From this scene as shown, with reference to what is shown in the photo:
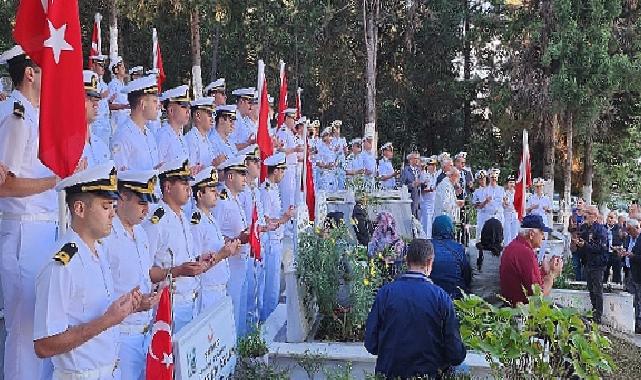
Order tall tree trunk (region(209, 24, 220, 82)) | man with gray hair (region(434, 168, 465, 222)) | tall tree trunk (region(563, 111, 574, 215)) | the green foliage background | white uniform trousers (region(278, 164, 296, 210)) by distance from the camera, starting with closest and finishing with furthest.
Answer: white uniform trousers (region(278, 164, 296, 210)) → man with gray hair (region(434, 168, 465, 222)) → the green foliage background → tall tree trunk (region(563, 111, 574, 215)) → tall tree trunk (region(209, 24, 220, 82))

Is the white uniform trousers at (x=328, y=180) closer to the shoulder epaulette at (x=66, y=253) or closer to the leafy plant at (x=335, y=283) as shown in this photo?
the leafy plant at (x=335, y=283)

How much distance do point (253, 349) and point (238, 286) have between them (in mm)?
1536

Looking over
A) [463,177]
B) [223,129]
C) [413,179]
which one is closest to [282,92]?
[223,129]

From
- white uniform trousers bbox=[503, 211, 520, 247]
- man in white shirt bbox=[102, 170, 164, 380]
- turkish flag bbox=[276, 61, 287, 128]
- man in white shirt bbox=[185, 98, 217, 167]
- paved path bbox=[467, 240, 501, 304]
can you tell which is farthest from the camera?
white uniform trousers bbox=[503, 211, 520, 247]

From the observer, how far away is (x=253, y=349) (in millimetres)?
5391

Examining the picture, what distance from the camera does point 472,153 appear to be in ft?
94.3

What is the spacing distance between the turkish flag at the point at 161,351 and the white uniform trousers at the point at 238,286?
3.27 metres

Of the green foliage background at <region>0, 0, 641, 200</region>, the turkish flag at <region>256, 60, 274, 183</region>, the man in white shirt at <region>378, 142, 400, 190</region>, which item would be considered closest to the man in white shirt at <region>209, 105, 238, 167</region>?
the turkish flag at <region>256, 60, 274, 183</region>

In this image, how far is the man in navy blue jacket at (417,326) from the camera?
15.1 feet

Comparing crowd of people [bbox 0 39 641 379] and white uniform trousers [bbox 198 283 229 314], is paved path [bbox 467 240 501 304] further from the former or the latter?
white uniform trousers [bbox 198 283 229 314]

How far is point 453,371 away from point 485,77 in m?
23.9

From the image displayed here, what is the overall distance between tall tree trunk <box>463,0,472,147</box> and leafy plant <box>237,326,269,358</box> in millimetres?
23684

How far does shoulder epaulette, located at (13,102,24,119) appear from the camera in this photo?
163 inches

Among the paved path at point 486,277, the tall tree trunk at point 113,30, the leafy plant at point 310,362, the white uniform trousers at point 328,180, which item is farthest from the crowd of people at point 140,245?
the tall tree trunk at point 113,30
